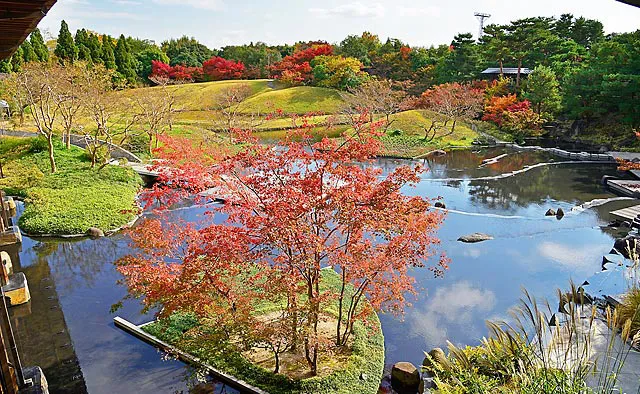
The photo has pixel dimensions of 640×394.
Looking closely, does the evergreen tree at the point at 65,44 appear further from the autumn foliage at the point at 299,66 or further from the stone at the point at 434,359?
the stone at the point at 434,359

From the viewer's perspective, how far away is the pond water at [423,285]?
24.7 feet

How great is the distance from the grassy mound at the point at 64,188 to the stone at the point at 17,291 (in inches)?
109

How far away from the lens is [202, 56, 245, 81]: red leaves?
4638cm

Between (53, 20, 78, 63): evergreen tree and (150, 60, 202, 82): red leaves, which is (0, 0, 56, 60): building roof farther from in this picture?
(150, 60, 202, 82): red leaves

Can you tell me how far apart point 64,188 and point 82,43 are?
24998 millimetres

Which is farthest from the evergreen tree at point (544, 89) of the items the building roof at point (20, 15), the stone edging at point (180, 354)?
the building roof at point (20, 15)

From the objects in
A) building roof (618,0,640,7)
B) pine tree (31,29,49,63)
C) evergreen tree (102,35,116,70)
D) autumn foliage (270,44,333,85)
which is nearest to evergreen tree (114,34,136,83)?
evergreen tree (102,35,116,70)

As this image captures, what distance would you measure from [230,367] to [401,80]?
35.4m

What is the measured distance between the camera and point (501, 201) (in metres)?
16.7

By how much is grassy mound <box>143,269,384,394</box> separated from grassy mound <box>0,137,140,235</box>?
A: 16.9ft

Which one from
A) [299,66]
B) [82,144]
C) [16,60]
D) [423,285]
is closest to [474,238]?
[423,285]

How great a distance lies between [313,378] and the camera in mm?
6848

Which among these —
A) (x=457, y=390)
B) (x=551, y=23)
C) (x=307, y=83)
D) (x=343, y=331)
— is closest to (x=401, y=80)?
(x=307, y=83)

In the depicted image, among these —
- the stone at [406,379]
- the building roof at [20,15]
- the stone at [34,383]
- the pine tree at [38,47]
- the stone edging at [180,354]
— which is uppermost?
the pine tree at [38,47]
